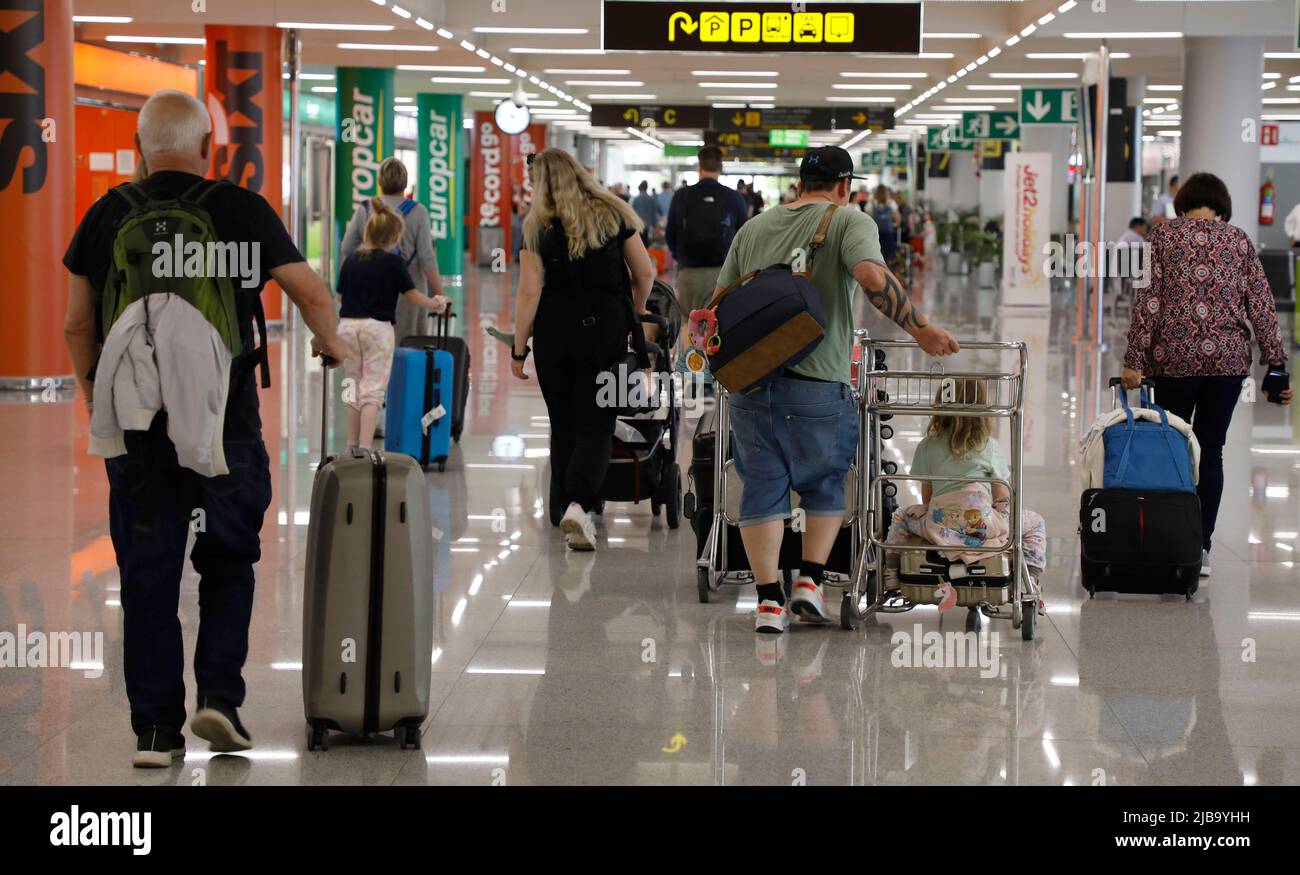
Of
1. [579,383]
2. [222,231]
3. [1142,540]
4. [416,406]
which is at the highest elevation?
[222,231]

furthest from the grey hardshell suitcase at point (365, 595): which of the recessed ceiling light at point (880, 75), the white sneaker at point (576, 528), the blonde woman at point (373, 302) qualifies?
the recessed ceiling light at point (880, 75)

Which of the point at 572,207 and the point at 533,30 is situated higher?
the point at 533,30

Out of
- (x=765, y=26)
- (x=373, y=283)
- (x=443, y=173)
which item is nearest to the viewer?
(x=373, y=283)

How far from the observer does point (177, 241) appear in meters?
3.73

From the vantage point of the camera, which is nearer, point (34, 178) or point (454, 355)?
point (454, 355)

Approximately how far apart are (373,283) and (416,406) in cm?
72

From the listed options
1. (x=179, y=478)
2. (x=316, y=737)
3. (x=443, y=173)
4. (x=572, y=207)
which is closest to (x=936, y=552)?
(x=572, y=207)

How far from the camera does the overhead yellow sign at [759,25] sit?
15.1 meters

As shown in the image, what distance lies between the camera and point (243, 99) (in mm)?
17750

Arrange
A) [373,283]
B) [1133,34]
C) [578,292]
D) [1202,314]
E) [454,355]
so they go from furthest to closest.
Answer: [1133,34]
[454,355]
[373,283]
[578,292]
[1202,314]

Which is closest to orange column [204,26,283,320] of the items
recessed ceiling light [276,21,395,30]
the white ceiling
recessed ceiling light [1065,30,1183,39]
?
recessed ceiling light [276,21,395,30]

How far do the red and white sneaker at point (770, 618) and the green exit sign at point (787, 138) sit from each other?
30.4 meters

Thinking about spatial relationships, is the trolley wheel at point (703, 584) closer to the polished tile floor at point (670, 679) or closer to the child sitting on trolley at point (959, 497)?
the polished tile floor at point (670, 679)

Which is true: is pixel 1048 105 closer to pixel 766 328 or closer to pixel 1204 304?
pixel 1204 304
